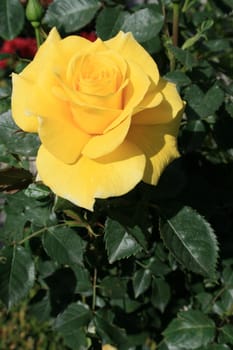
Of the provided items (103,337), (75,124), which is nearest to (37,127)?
(75,124)

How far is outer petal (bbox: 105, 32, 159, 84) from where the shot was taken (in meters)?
0.78

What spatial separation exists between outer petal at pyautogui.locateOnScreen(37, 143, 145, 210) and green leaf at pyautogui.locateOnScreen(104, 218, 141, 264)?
23cm

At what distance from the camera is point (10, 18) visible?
1.07m

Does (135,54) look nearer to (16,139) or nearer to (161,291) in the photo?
(16,139)

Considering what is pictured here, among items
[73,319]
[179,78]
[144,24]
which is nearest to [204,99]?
[179,78]

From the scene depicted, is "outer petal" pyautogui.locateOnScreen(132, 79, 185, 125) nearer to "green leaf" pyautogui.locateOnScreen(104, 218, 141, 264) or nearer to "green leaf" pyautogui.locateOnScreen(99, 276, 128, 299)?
"green leaf" pyautogui.locateOnScreen(104, 218, 141, 264)

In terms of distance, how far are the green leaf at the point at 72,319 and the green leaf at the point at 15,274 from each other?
246 mm

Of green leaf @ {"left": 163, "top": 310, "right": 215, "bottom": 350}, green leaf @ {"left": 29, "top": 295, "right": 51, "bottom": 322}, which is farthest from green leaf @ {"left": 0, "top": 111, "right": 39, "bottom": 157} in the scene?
green leaf @ {"left": 29, "top": 295, "right": 51, "bottom": 322}

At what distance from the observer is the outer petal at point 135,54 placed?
781 mm

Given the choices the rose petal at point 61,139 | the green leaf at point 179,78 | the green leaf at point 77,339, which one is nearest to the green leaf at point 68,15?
the green leaf at point 179,78

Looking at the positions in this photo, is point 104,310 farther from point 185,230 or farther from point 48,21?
point 48,21

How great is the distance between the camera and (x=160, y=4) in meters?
1.14

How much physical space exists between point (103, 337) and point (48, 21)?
2.12 ft

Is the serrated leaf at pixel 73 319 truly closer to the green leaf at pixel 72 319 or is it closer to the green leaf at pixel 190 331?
the green leaf at pixel 72 319
